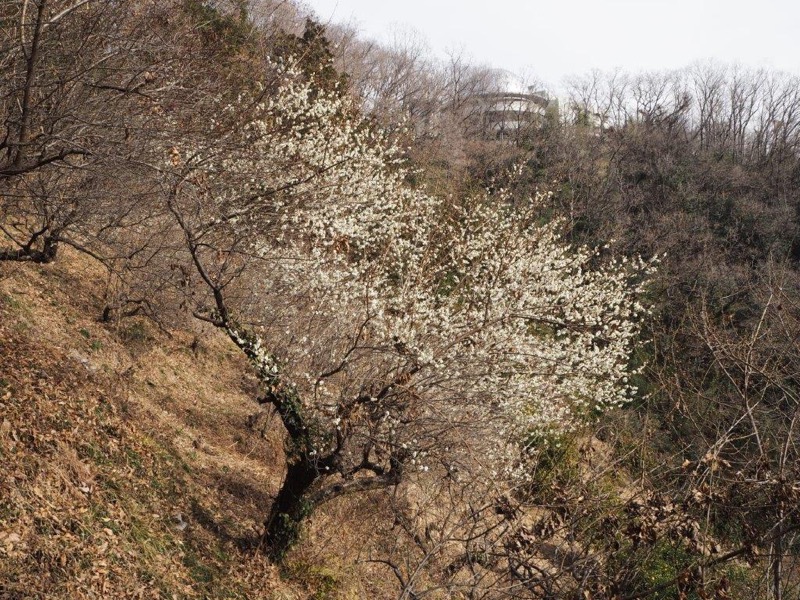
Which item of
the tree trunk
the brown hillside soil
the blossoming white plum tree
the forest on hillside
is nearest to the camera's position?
the forest on hillside

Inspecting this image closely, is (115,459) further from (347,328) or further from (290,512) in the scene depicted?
(347,328)

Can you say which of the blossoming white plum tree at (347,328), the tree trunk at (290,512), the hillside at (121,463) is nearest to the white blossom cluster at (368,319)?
the blossoming white plum tree at (347,328)

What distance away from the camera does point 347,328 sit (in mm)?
8672

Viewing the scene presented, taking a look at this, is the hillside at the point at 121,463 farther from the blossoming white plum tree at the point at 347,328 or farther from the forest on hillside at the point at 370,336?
the blossoming white plum tree at the point at 347,328

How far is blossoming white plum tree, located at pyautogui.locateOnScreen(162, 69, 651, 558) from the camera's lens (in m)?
7.15

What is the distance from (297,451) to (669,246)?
22.3 metres

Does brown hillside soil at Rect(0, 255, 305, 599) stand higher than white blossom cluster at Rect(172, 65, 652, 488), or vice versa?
white blossom cluster at Rect(172, 65, 652, 488)

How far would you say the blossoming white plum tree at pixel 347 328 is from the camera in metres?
7.15

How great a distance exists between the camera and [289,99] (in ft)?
42.1

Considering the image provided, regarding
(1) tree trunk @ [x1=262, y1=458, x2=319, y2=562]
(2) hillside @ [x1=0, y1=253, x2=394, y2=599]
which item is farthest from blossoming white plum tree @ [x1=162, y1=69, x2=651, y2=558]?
(2) hillside @ [x1=0, y1=253, x2=394, y2=599]

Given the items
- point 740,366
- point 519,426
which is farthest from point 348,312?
point 740,366

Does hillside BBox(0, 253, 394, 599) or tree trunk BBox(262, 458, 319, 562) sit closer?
hillside BBox(0, 253, 394, 599)

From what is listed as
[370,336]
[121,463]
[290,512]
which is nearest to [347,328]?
[370,336]

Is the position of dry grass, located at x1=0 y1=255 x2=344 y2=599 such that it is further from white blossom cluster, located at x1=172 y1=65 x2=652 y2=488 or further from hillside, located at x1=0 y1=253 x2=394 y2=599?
white blossom cluster, located at x1=172 y1=65 x2=652 y2=488
